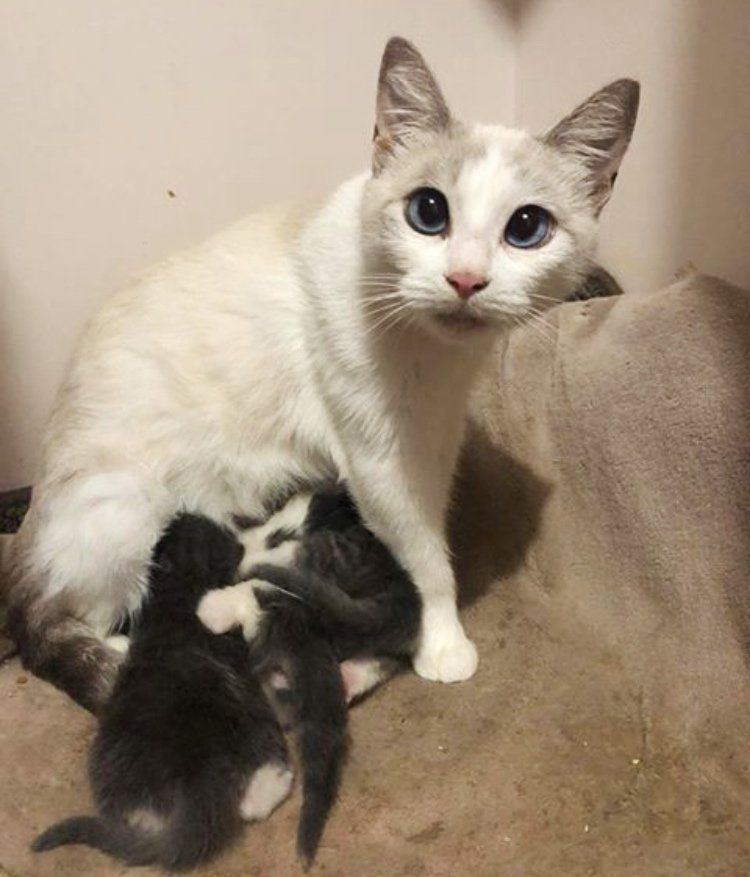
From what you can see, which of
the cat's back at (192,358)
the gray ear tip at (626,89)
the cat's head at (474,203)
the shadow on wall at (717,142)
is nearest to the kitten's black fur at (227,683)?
the cat's back at (192,358)

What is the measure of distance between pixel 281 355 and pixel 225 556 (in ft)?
1.28

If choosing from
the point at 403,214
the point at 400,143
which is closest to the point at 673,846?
the point at 403,214

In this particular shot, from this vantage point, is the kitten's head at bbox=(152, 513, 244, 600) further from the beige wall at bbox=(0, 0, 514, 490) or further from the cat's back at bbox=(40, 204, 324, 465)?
the beige wall at bbox=(0, 0, 514, 490)

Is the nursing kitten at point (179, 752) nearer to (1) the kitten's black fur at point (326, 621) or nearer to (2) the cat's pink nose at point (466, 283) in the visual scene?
(1) the kitten's black fur at point (326, 621)

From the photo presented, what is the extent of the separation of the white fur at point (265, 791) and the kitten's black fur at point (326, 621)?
38 millimetres

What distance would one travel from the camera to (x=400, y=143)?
1.33 m

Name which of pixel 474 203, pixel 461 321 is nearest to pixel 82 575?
pixel 461 321

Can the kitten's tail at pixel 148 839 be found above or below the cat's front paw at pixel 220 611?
below

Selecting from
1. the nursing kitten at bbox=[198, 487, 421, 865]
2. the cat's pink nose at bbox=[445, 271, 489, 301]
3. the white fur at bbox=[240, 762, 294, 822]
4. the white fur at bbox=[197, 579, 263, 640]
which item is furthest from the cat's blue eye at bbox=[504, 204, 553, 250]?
the white fur at bbox=[240, 762, 294, 822]

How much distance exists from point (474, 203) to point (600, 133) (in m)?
0.25

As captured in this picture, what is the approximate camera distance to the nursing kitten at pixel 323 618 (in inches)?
52.7

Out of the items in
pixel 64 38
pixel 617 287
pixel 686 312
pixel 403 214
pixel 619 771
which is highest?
pixel 64 38

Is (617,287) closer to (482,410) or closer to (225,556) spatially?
(482,410)

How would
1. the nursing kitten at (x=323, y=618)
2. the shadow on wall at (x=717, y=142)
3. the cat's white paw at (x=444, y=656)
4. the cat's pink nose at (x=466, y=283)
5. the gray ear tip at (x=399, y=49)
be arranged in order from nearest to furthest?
1. the cat's pink nose at (x=466, y=283)
2. the gray ear tip at (x=399, y=49)
3. the nursing kitten at (x=323, y=618)
4. the cat's white paw at (x=444, y=656)
5. the shadow on wall at (x=717, y=142)
